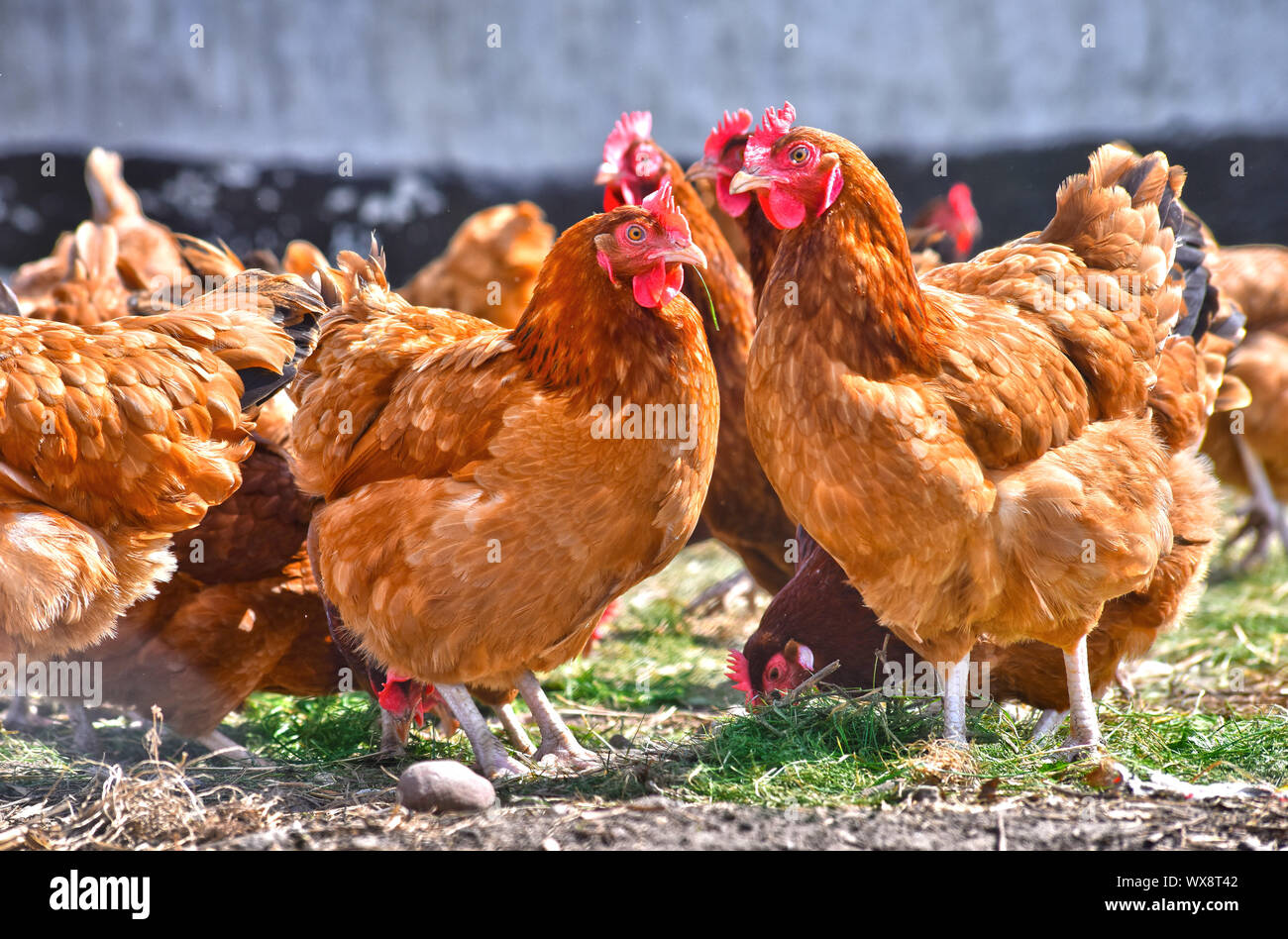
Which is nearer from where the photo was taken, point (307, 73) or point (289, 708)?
point (289, 708)

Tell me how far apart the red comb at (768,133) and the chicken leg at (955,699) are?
4.63ft

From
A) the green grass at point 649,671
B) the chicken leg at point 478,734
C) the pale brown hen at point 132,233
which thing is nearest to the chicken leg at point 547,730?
the chicken leg at point 478,734

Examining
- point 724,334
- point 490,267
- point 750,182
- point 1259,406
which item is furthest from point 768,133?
point 1259,406

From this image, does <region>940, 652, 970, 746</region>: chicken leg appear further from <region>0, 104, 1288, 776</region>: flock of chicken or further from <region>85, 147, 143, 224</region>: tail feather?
<region>85, 147, 143, 224</region>: tail feather

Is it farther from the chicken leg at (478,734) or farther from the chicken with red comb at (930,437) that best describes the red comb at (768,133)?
the chicken leg at (478,734)

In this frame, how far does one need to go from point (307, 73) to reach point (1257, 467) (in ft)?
17.2

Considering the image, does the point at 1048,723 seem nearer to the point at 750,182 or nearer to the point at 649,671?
the point at 649,671

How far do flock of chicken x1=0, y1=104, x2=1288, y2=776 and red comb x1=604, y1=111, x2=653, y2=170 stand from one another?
0.55 meters

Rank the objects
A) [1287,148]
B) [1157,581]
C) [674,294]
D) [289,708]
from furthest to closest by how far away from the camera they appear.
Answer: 1. [1287,148]
2. [289,708]
3. [1157,581]
4. [674,294]

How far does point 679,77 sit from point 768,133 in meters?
3.58
